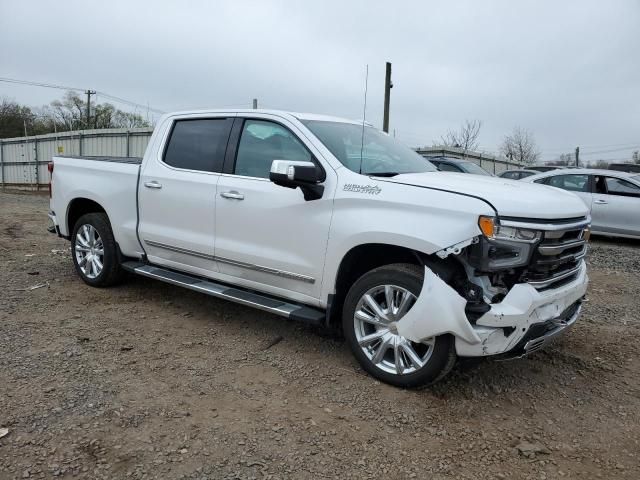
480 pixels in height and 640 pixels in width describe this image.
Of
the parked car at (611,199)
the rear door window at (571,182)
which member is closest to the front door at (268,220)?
the parked car at (611,199)

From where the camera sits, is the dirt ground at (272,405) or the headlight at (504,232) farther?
the headlight at (504,232)

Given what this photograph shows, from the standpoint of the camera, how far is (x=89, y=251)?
5684 mm

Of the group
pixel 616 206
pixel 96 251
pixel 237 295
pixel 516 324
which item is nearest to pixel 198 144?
pixel 237 295

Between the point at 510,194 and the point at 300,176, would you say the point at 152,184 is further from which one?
the point at 510,194

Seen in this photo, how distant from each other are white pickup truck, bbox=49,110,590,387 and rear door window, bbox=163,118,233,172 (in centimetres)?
1

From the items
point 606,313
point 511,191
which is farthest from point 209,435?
point 606,313

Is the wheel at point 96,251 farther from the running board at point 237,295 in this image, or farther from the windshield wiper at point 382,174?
the windshield wiper at point 382,174

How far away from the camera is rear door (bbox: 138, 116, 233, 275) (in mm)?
4523

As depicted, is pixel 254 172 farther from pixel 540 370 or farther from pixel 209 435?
pixel 540 370

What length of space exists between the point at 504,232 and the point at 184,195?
2781 mm

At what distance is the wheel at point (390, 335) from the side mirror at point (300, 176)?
2.34ft

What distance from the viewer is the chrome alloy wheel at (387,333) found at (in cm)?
343

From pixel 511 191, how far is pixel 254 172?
6.55ft

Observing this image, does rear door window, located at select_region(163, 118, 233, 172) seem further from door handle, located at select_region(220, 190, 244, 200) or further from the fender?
the fender
